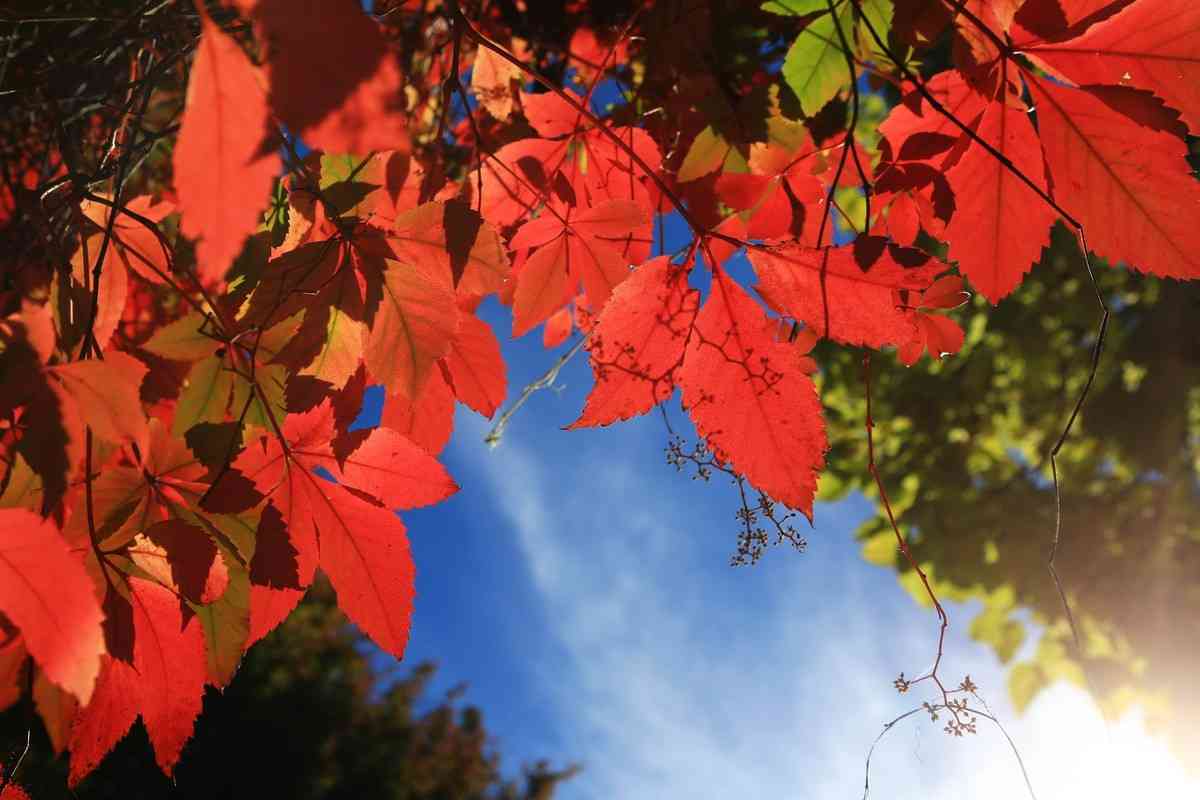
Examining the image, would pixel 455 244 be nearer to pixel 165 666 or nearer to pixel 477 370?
pixel 477 370

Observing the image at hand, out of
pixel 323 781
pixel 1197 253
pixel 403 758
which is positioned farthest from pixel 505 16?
pixel 403 758

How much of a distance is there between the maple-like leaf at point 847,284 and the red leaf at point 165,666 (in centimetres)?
63

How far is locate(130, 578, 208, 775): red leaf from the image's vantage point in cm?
73

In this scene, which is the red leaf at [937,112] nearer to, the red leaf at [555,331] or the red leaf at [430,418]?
the red leaf at [430,418]

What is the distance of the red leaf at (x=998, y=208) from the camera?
0.76m

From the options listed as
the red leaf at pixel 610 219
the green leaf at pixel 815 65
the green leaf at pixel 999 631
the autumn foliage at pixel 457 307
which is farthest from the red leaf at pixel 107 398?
the green leaf at pixel 999 631

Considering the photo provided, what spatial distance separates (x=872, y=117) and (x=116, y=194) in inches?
246

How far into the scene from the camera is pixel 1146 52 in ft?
2.27

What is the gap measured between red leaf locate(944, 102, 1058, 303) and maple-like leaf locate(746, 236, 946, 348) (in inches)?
4.2

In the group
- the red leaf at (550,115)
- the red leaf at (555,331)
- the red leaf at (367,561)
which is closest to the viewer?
the red leaf at (367,561)

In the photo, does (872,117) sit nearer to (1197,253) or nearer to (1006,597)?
(1006,597)

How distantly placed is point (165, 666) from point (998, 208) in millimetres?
896

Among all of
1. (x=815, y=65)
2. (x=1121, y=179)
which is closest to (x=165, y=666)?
(x=815, y=65)

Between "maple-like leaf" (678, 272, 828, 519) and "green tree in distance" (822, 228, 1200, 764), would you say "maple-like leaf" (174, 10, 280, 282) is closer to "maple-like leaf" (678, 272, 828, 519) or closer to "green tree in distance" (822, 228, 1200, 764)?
"maple-like leaf" (678, 272, 828, 519)
